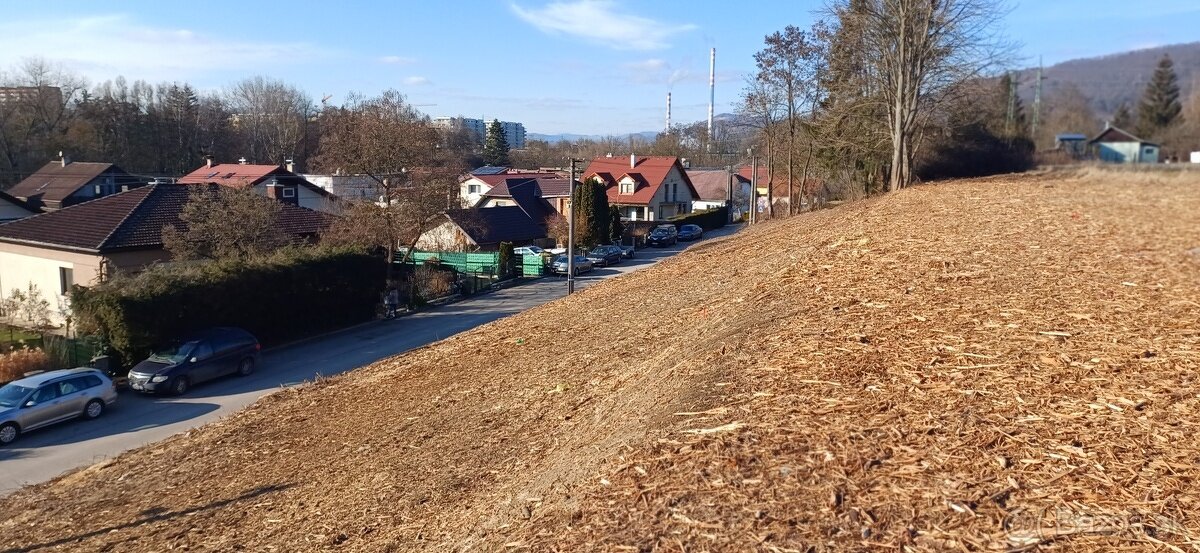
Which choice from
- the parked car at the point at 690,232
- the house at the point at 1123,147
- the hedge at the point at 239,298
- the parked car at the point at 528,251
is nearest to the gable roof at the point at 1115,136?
the house at the point at 1123,147

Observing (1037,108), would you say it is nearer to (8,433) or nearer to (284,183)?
(8,433)

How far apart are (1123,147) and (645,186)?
1547 inches

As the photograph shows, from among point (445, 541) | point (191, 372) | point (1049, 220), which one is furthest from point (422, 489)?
point (191, 372)

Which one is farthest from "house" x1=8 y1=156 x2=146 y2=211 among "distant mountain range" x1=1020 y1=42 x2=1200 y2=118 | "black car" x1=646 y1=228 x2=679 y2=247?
"distant mountain range" x1=1020 y1=42 x2=1200 y2=118

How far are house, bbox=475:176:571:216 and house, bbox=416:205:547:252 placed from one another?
4.26 metres

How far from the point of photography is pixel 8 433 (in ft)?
47.0

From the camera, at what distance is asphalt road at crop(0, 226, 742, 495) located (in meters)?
13.6

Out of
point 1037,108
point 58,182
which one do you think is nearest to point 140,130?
point 58,182

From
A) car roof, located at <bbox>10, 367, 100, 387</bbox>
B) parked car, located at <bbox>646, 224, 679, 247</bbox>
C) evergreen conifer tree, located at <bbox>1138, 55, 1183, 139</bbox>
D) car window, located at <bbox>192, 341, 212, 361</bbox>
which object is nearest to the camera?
car roof, located at <bbox>10, 367, 100, 387</bbox>

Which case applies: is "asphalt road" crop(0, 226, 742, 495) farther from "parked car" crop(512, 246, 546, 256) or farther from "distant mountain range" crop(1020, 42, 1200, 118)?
"distant mountain range" crop(1020, 42, 1200, 118)

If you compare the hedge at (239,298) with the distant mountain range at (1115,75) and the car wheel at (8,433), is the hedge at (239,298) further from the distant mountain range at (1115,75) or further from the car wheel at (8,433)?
the distant mountain range at (1115,75)

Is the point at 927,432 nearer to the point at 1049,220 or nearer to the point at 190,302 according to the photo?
the point at 1049,220

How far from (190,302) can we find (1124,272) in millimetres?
19611

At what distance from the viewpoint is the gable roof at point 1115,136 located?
2142 centimetres
